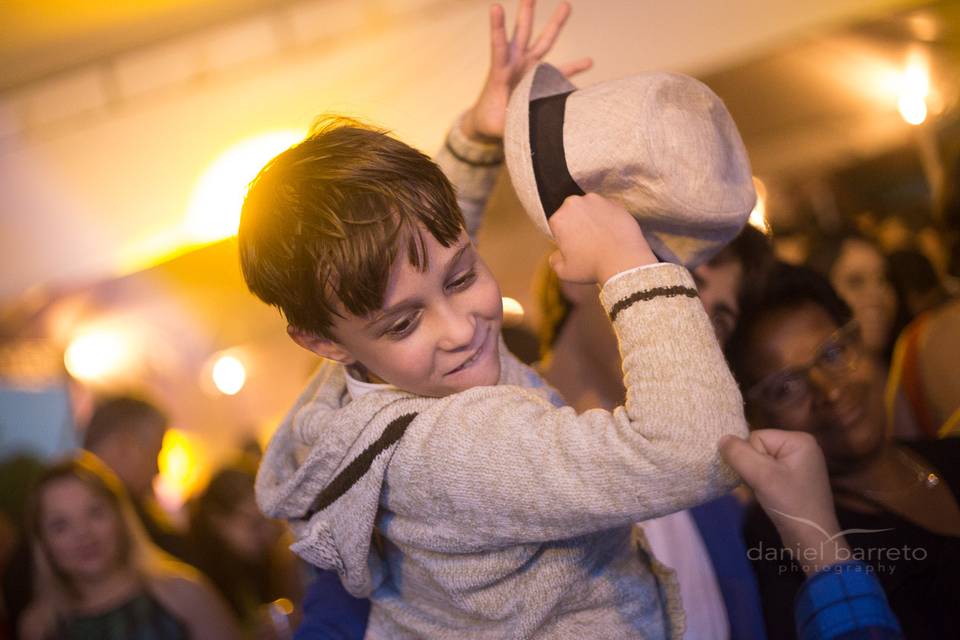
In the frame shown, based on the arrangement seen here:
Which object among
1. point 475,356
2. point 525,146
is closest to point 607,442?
point 475,356

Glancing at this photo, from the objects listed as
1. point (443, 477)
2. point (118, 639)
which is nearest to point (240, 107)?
point (118, 639)

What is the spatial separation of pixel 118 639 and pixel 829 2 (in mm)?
2431

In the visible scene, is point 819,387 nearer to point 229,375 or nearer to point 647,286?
point 647,286

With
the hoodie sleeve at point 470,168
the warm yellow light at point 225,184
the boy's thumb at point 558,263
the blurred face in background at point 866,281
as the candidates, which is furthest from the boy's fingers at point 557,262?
the warm yellow light at point 225,184

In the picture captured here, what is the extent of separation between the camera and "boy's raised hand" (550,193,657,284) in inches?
27.4

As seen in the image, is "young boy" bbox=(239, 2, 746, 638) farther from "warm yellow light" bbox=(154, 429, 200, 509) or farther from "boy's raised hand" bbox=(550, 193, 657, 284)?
"warm yellow light" bbox=(154, 429, 200, 509)

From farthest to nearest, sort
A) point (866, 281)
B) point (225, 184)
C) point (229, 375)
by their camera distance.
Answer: point (229, 375) → point (225, 184) → point (866, 281)

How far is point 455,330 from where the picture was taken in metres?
0.74

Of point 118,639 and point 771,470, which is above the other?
point 771,470

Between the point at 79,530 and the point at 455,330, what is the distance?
5.22ft

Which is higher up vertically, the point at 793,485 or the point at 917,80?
the point at 793,485

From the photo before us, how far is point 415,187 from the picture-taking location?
75cm

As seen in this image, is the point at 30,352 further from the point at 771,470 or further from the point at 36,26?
the point at 771,470

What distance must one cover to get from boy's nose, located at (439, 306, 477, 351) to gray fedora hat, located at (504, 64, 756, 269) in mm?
117
